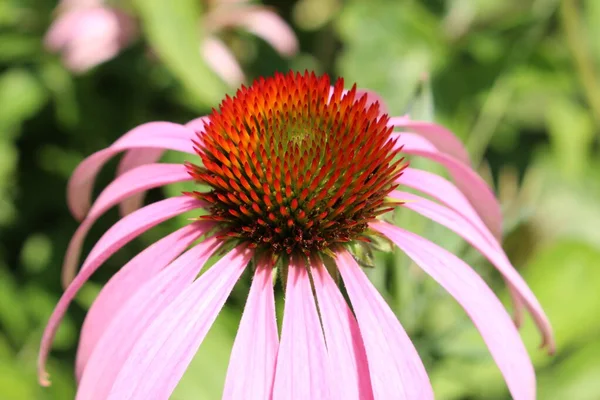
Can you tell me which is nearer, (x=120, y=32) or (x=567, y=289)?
(x=567, y=289)

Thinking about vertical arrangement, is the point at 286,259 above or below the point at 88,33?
below

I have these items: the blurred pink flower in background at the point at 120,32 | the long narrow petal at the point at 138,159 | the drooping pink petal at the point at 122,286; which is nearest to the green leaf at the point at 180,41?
the blurred pink flower in background at the point at 120,32

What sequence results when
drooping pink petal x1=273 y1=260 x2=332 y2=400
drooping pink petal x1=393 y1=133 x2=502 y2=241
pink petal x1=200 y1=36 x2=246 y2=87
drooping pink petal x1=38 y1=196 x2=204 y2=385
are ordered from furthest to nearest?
pink petal x1=200 y1=36 x2=246 y2=87, drooping pink petal x1=393 y1=133 x2=502 y2=241, drooping pink petal x1=38 y1=196 x2=204 y2=385, drooping pink petal x1=273 y1=260 x2=332 y2=400

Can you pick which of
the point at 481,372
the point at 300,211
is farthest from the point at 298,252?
the point at 481,372

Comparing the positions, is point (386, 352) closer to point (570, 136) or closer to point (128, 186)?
point (128, 186)

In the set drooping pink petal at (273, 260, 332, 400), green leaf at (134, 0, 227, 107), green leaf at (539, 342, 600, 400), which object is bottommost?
drooping pink petal at (273, 260, 332, 400)

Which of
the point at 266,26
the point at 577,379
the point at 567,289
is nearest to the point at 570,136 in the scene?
the point at 567,289

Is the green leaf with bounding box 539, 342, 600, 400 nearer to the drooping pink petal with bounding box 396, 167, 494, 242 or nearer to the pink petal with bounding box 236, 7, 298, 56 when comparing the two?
the drooping pink petal with bounding box 396, 167, 494, 242

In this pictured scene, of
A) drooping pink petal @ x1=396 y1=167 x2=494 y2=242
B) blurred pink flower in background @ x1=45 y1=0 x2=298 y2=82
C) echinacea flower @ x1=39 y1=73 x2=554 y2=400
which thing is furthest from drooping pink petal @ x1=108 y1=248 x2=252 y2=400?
blurred pink flower in background @ x1=45 y1=0 x2=298 y2=82
